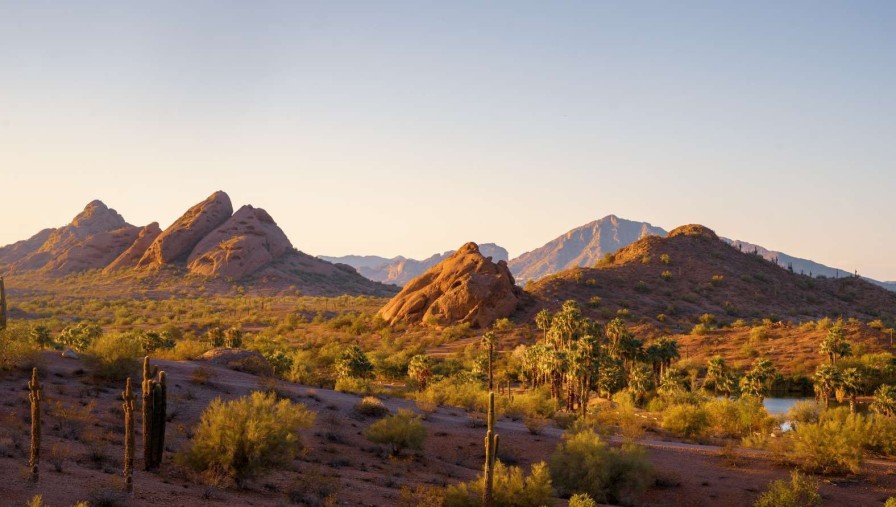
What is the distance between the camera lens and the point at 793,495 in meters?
22.0

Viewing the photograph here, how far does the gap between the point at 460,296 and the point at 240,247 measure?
2335 inches

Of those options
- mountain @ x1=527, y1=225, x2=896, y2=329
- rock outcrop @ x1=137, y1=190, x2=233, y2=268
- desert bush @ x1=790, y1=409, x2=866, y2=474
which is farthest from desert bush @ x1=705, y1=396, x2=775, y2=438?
rock outcrop @ x1=137, y1=190, x2=233, y2=268

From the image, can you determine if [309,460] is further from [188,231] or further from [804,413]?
[188,231]

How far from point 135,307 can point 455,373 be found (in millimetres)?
58025

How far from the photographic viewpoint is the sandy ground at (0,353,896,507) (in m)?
16.8

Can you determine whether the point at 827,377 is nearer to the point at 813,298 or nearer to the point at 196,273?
the point at 813,298

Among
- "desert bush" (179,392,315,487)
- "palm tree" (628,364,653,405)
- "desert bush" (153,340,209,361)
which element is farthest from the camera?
"palm tree" (628,364,653,405)

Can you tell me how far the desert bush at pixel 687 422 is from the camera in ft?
116

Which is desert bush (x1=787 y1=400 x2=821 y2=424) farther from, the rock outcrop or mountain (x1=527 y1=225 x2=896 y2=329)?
the rock outcrop

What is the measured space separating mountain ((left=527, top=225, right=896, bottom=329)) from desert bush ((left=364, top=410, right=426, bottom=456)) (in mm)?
56976

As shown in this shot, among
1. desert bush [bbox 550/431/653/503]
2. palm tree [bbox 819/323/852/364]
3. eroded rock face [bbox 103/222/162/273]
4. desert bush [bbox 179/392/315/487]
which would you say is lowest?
desert bush [bbox 550/431/653/503]

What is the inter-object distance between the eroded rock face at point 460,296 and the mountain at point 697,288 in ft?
22.6

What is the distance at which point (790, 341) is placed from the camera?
69062mm

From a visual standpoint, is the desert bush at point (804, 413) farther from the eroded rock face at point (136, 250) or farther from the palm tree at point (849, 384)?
the eroded rock face at point (136, 250)
